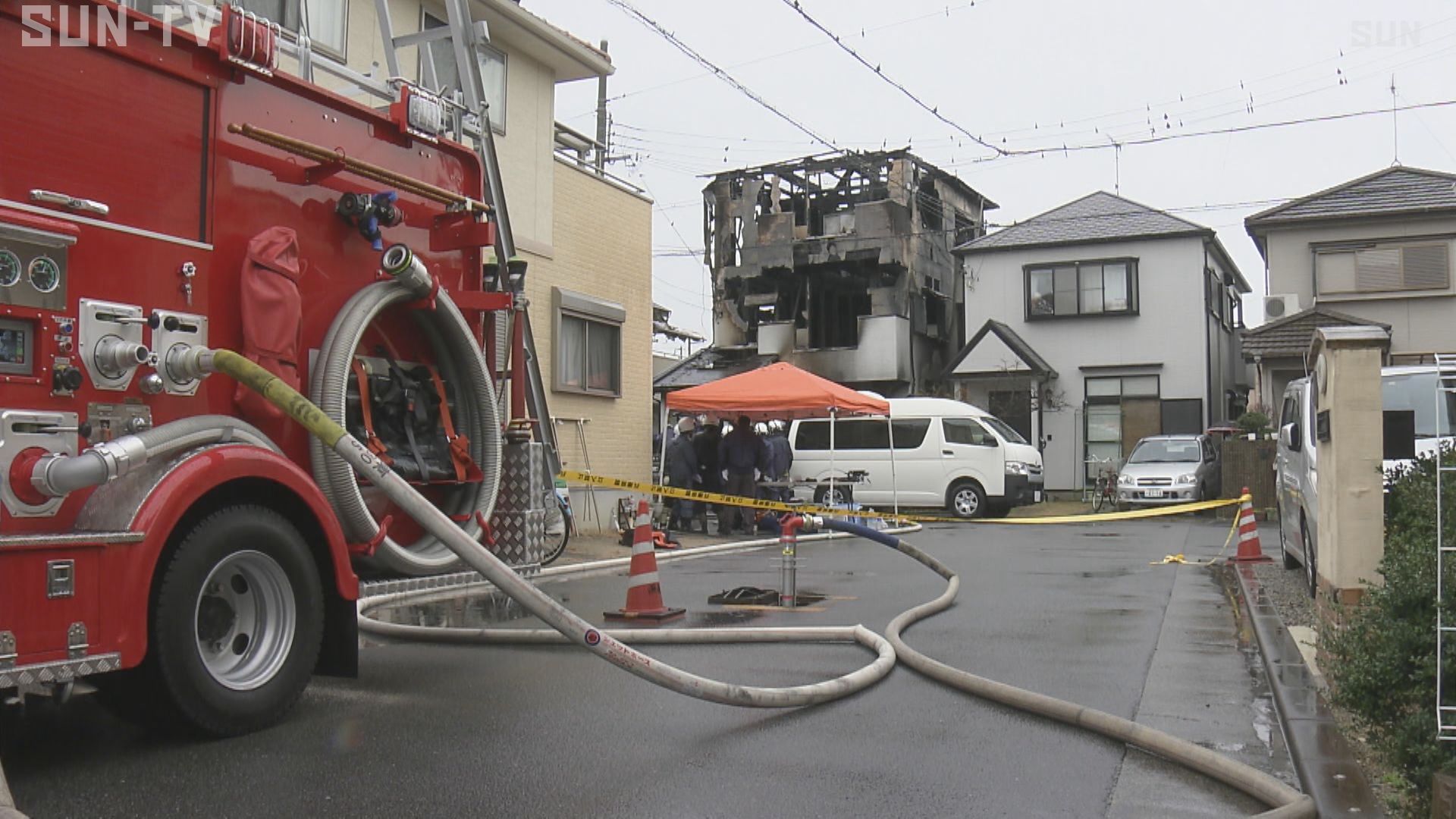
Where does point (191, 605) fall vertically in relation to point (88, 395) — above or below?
below

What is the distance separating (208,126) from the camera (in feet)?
17.7

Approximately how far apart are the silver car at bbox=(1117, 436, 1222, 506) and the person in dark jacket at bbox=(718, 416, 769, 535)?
9.09m

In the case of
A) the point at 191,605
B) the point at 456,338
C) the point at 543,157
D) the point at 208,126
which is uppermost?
the point at 543,157

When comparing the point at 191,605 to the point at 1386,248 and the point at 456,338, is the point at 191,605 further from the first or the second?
the point at 1386,248

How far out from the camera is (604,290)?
60.0 ft

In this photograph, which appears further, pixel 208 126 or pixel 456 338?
pixel 456 338

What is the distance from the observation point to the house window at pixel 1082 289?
31.6m

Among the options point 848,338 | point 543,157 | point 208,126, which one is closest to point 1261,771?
point 208,126

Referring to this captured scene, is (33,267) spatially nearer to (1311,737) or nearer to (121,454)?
(121,454)

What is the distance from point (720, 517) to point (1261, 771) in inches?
569

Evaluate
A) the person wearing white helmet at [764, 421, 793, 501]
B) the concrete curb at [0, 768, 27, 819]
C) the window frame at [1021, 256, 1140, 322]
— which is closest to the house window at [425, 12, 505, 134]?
the person wearing white helmet at [764, 421, 793, 501]

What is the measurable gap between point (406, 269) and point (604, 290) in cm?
1201

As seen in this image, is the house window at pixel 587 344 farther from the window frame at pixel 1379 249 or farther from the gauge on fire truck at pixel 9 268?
the window frame at pixel 1379 249

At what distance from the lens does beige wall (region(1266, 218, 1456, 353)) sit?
87.8 feet
